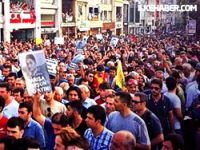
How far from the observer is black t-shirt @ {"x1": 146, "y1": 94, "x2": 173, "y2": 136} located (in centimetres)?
761

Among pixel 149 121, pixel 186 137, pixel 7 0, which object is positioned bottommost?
pixel 186 137

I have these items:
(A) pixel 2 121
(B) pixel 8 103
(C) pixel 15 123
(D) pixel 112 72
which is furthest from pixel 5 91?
(D) pixel 112 72

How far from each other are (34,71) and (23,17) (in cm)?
3310

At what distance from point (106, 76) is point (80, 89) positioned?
3.63 metres

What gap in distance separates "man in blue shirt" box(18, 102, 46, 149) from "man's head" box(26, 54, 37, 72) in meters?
0.84

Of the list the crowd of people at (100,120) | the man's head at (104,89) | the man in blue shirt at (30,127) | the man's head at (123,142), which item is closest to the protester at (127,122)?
the crowd of people at (100,120)

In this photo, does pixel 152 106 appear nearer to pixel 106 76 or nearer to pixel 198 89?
pixel 198 89

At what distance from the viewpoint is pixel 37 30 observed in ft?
137

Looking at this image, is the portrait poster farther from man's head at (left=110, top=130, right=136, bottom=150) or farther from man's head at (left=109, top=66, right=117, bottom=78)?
man's head at (left=109, top=66, right=117, bottom=78)

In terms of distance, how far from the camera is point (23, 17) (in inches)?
1556

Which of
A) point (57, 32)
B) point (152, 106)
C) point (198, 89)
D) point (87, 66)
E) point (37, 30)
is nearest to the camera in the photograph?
point (152, 106)

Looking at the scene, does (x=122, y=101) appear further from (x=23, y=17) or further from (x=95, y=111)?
(x=23, y=17)

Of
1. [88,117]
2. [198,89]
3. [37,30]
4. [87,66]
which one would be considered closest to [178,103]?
[198,89]

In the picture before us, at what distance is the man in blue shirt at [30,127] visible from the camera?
248 inches
